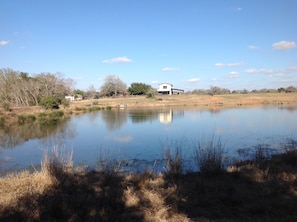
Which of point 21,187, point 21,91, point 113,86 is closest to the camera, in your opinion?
point 21,187

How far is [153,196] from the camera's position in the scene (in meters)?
5.58

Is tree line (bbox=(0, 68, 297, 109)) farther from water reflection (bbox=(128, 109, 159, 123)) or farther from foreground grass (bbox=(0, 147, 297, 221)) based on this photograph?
foreground grass (bbox=(0, 147, 297, 221))

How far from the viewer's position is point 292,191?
5.48 metres

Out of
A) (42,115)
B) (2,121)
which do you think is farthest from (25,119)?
(42,115)

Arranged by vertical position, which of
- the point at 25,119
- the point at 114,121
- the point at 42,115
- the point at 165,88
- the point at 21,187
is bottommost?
the point at 114,121

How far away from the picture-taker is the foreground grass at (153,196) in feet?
15.1

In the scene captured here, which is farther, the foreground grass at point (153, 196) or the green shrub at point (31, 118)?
the green shrub at point (31, 118)

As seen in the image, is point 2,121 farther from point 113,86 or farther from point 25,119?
point 113,86

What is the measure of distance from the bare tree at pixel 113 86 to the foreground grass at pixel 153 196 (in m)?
89.3

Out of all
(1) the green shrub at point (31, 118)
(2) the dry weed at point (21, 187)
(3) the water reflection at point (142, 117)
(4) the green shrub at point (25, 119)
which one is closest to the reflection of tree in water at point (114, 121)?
(3) the water reflection at point (142, 117)

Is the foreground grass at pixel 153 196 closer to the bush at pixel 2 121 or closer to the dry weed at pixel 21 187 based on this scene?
the dry weed at pixel 21 187

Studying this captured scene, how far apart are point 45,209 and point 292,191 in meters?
4.68

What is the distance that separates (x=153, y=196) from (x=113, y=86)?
3605 inches

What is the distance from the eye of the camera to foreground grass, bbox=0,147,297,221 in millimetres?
4617
